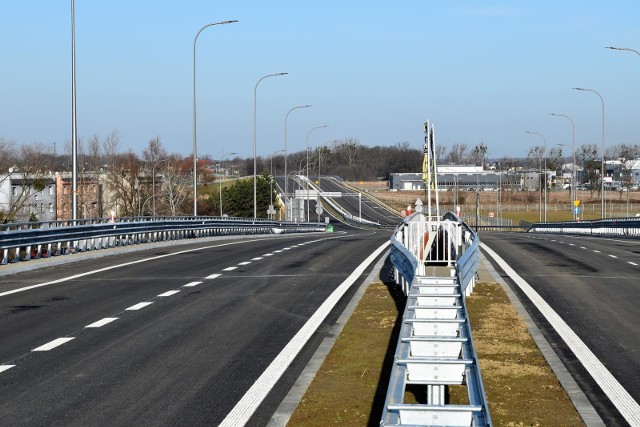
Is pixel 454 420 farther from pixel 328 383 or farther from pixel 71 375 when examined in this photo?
pixel 71 375

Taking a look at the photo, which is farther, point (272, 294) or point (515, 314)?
point (272, 294)

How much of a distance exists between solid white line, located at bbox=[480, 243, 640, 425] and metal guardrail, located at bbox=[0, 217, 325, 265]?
13981mm

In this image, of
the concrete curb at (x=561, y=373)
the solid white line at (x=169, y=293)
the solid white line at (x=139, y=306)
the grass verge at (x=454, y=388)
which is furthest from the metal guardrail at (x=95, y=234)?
the grass verge at (x=454, y=388)

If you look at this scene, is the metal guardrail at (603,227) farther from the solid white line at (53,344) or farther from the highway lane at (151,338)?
the solid white line at (53,344)

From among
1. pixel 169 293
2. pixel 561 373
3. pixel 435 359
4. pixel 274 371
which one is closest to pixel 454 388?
pixel 561 373

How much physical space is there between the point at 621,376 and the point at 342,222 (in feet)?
450

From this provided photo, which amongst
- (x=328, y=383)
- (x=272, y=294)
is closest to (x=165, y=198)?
(x=272, y=294)

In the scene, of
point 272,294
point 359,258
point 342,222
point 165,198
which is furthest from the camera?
point 342,222

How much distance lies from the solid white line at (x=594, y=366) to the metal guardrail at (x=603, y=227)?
120 ft

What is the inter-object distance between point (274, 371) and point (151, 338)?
9.80 feet

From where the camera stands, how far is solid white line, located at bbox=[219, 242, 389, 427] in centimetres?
A: 881

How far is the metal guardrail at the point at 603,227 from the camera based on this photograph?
54.2 metres

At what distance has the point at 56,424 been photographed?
8.51m

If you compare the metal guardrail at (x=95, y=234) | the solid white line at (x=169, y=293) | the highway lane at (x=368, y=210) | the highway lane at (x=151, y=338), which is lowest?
the highway lane at (x=368, y=210)
